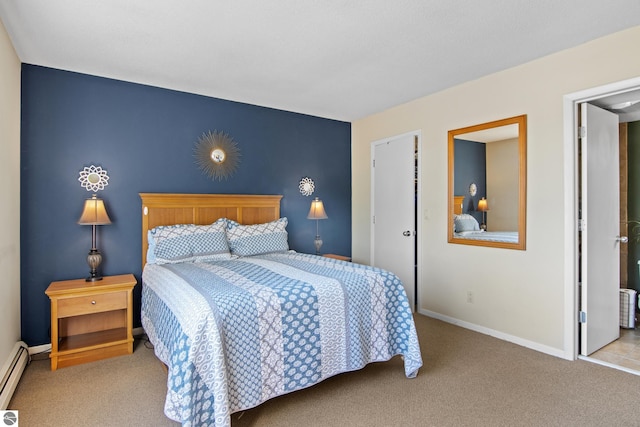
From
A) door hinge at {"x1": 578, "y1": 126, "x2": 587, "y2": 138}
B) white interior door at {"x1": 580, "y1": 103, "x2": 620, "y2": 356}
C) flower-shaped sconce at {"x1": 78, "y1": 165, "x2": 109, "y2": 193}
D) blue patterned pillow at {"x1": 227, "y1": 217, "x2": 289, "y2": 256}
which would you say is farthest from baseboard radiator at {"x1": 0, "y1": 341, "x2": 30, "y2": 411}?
door hinge at {"x1": 578, "y1": 126, "x2": 587, "y2": 138}

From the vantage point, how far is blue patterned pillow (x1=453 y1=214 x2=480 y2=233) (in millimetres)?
3541

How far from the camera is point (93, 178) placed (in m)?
3.26

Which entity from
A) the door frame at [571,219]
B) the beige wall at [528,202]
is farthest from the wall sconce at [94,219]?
the door frame at [571,219]

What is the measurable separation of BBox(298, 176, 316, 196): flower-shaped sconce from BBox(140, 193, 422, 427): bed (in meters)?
1.59

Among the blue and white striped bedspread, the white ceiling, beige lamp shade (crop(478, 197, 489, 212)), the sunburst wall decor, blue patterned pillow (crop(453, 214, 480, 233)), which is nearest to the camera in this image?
the blue and white striped bedspread

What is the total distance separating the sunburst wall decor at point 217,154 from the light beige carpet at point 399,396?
1992 mm

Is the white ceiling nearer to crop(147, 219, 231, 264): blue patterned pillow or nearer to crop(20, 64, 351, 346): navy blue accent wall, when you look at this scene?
crop(20, 64, 351, 346): navy blue accent wall

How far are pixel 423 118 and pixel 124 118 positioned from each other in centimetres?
312

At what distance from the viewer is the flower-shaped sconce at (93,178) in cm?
322

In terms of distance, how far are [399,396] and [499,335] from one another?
5.00 ft

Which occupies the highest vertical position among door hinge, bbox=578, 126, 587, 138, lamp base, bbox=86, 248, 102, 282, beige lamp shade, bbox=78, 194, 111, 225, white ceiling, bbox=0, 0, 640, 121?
white ceiling, bbox=0, 0, 640, 121

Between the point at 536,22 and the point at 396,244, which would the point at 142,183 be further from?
the point at 536,22

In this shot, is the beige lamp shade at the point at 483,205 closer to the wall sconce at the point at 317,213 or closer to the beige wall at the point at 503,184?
the beige wall at the point at 503,184

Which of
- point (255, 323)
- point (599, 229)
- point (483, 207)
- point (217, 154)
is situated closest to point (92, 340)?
point (255, 323)
